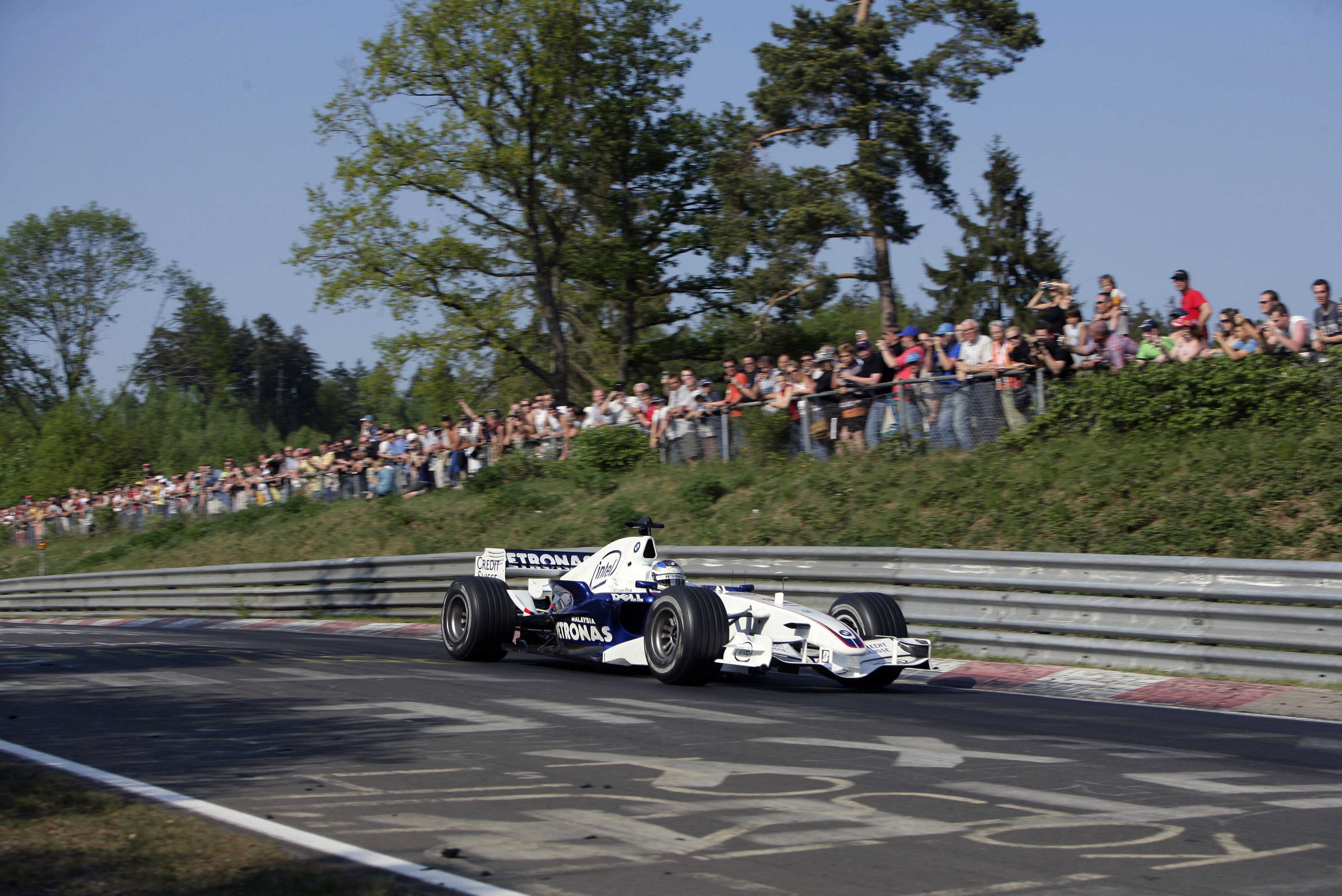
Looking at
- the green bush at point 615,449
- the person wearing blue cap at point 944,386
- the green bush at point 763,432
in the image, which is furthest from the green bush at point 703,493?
the person wearing blue cap at point 944,386

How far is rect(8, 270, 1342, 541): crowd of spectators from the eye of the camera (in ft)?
43.8

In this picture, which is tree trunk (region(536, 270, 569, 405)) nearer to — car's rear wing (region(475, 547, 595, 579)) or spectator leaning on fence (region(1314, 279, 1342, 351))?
car's rear wing (region(475, 547, 595, 579))

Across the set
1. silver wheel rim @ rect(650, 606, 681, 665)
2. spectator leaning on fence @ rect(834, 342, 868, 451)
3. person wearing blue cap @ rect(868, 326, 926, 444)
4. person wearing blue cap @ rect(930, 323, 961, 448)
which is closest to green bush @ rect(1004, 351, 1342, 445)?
person wearing blue cap @ rect(930, 323, 961, 448)

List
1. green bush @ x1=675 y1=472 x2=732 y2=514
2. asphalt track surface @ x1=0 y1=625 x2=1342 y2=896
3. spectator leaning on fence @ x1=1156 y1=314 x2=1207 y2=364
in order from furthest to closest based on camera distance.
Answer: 1. green bush @ x1=675 y1=472 x2=732 y2=514
2. spectator leaning on fence @ x1=1156 y1=314 x2=1207 y2=364
3. asphalt track surface @ x1=0 y1=625 x2=1342 y2=896

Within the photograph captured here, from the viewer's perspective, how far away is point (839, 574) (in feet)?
41.4

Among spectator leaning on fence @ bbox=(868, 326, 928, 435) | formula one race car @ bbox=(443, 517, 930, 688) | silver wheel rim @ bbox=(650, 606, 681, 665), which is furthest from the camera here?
spectator leaning on fence @ bbox=(868, 326, 928, 435)

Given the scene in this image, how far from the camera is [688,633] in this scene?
932 centimetres

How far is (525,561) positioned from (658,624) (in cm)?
277

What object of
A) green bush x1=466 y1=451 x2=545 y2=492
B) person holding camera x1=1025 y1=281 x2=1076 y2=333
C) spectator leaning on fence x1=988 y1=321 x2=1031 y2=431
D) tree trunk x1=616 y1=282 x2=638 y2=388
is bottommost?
green bush x1=466 y1=451 x2=545 y2=492

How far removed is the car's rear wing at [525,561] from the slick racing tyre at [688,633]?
204 centimetres

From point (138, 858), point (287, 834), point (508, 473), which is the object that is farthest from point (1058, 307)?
point (138, 858)

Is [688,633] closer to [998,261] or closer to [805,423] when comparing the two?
[805,423]

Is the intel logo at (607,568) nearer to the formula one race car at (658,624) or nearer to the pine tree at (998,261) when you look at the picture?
the formula one race car at (658,624)

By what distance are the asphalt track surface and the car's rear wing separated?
210 centimetres
